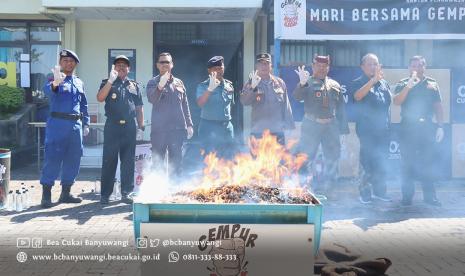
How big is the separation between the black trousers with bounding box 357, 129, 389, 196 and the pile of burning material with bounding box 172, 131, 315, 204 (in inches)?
92.0

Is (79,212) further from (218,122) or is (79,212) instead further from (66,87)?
(218,122)

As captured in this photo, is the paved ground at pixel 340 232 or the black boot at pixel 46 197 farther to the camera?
the black boot at pixel 46 197

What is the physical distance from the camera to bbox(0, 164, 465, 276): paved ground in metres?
4.64

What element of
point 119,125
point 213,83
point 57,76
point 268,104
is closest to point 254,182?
point 213,83

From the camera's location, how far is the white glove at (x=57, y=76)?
21.8ft

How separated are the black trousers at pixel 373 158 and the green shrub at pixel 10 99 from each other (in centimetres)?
784

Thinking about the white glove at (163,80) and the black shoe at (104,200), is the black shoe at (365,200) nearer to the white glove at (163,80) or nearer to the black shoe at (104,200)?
the white glove at (163,80)

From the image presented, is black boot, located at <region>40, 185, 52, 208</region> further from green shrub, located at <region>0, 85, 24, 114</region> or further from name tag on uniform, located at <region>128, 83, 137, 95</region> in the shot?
green shrub, located at <region>0, 85, 24, 114</region>

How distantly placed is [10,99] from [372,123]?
8.06 meters

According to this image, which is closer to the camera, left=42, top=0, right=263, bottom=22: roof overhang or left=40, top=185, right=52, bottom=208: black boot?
left=40, top=185, right=52, bottom=208: black boot

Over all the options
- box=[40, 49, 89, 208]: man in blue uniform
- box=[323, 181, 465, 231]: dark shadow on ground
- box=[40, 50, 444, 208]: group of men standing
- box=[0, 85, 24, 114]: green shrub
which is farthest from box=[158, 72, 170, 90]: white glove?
box=[0, 85, 24, 114]: green shrub

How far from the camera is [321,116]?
723 centimetres

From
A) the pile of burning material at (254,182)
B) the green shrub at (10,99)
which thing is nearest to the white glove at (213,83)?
the pile of burning material at (254,182)

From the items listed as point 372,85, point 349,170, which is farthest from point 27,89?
point 372,85
